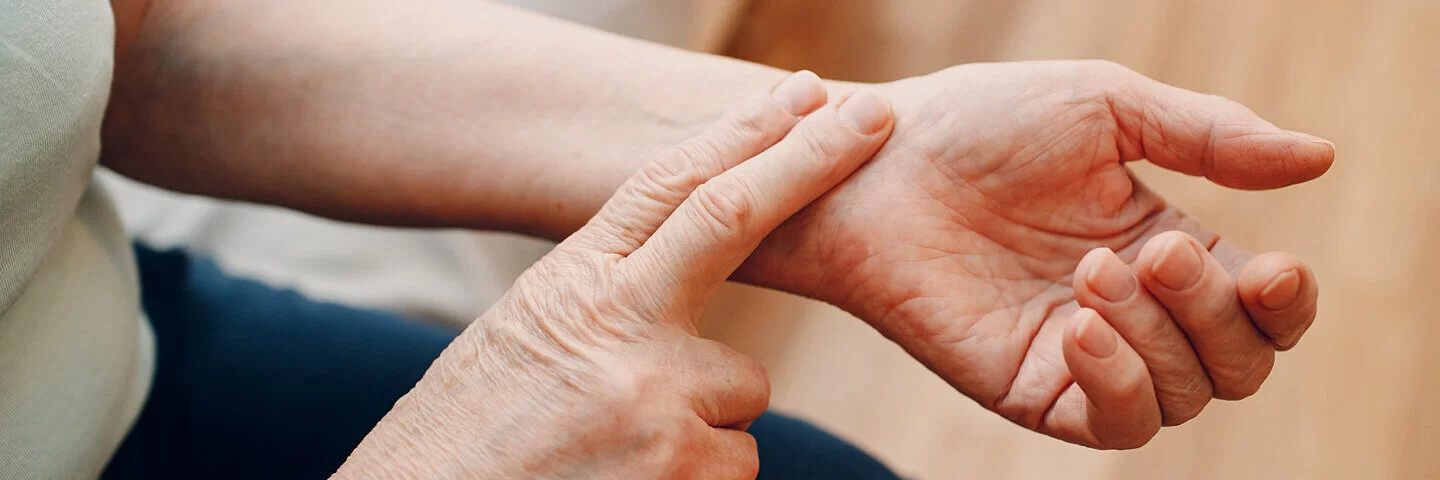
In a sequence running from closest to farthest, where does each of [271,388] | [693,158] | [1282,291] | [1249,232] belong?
[1282,291]
[693,158]
[271,388]
[1249,232]

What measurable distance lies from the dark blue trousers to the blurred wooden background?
566 mm

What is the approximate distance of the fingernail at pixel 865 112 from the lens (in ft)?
2.19

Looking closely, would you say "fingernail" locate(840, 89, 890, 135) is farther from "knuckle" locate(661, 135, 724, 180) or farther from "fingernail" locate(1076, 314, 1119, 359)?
"fingernail" locate(1076, 314, 1119, 359)

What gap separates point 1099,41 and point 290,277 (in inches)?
47.3

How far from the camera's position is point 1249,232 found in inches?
53.9

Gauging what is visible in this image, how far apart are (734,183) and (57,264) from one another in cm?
43

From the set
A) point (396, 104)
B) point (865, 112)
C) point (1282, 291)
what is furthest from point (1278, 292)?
point (396, 104)

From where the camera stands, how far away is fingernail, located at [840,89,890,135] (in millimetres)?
669

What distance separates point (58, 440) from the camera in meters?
0.59

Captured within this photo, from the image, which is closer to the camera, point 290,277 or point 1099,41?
point 290,277

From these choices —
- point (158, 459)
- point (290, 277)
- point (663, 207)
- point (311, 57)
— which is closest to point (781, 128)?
point (663, 207)

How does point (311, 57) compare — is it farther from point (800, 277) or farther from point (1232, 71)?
point (1232, 71)

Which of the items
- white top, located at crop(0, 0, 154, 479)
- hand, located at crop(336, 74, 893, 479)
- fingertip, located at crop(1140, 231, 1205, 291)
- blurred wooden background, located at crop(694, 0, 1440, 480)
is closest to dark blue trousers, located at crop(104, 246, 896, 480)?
white top, located at crop(0, 0, 154, 479)

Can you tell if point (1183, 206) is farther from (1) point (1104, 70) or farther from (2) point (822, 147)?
(2) point (822, 147)
